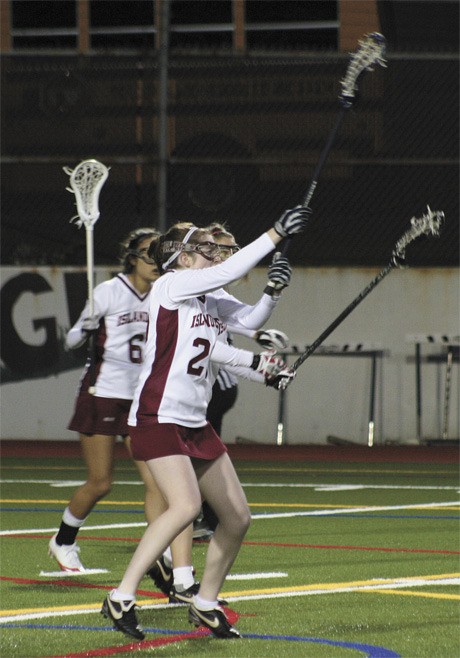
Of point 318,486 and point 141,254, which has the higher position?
point 141,254

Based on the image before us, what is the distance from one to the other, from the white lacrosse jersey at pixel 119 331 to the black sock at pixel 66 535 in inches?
38.1

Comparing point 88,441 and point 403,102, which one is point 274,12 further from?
point 88,441

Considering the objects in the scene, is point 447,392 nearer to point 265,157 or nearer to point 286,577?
point 265,157

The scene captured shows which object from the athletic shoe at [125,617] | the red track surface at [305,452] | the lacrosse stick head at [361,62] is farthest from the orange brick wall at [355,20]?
the athletic shoe at [125,617]

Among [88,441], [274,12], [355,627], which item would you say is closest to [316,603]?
[355,627]

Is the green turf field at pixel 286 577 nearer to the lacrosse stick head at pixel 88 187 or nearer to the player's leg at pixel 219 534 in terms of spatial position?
the player's leg at pixel 219 534

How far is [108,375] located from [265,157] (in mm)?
11173

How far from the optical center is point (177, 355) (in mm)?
6867

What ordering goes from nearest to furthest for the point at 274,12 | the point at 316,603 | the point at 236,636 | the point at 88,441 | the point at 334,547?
1. the point at 236,636
2. the point at 316,603
3. the point at 88,441
4. the point at 334,547
5. the point at 274,12

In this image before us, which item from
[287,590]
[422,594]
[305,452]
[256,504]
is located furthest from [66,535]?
[305,452]

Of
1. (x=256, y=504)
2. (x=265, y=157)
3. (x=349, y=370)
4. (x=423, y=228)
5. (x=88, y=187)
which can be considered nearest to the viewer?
(x=423, y=228)

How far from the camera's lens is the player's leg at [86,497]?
9.05m

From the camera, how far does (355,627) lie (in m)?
6.92

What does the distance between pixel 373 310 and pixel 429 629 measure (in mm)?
12970
